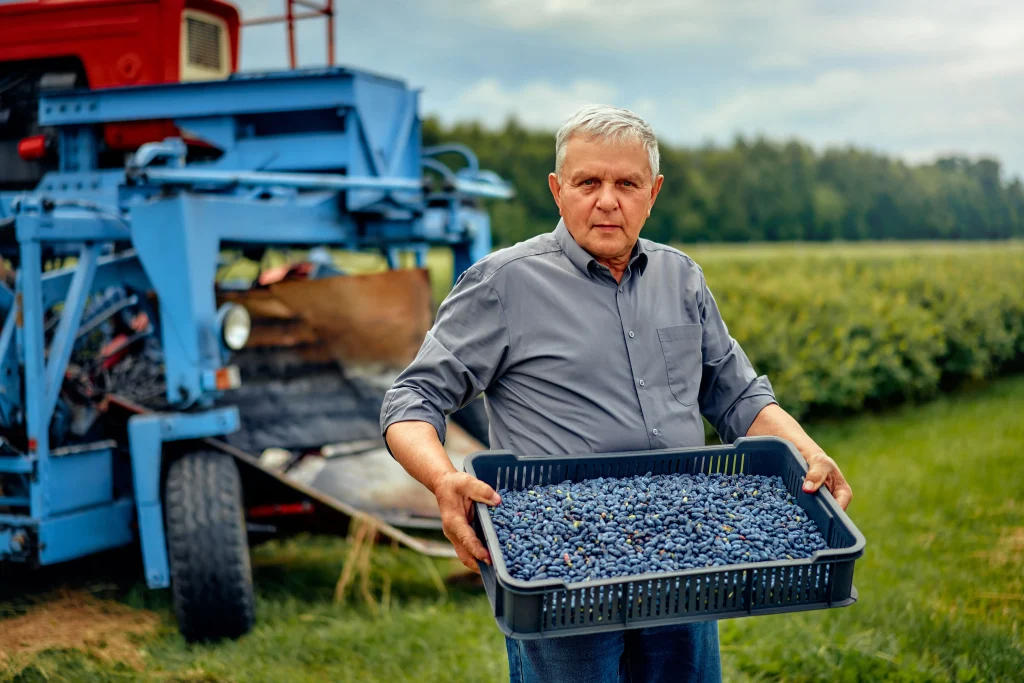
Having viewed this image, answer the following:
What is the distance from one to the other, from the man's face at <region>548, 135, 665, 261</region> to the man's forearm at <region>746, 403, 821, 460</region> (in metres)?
0.56

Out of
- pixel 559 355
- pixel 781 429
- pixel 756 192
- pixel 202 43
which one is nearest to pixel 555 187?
pixel 559 355

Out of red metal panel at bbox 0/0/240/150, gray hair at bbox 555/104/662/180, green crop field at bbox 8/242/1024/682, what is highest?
red metal panel at bbox 0/0/240/150

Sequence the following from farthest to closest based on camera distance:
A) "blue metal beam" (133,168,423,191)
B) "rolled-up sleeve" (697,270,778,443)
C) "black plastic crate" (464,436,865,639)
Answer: "blue metal beam" (133,168,423,191) < "rolled-up sleeve" (697,270,778,443) < "black plastic crate" (464,436,865,639)

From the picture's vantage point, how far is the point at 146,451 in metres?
4.01

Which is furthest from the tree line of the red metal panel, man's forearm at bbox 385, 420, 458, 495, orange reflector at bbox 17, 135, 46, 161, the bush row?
man's forearm at bbox 385, 420, 458, 495

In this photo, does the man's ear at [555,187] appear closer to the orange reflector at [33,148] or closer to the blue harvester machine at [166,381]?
the blue harvester machine at [166,381]

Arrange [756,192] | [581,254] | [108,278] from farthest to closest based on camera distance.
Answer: [756,192] < [108,278] < [581,254]

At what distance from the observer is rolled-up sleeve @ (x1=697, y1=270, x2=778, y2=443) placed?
239 centimetres

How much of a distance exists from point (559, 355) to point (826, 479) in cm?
67

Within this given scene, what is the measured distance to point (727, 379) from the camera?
7.90 ft

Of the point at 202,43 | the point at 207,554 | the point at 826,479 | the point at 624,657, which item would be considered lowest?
the point at 207,554

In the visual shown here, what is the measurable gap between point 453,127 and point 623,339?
29467 mm

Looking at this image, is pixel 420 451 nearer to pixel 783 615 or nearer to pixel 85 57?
pixel 783 615

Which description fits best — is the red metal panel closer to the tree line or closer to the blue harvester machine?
the blue harvester machine
